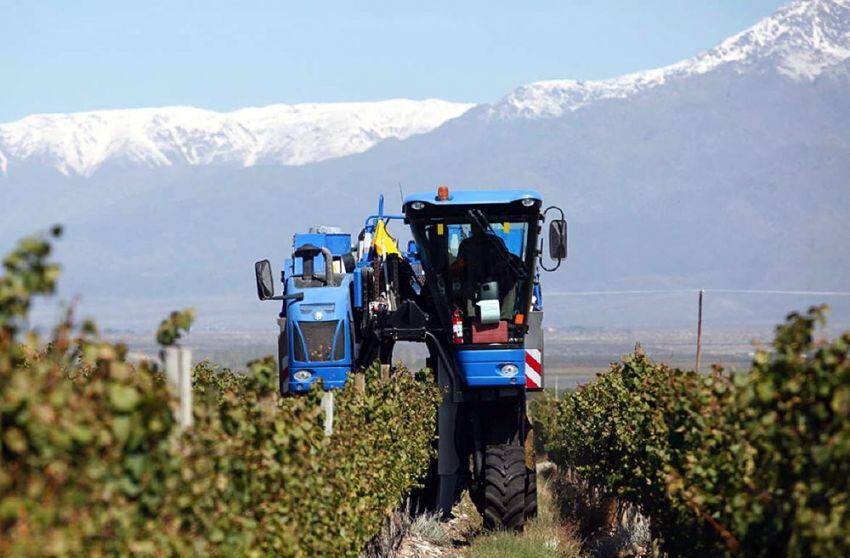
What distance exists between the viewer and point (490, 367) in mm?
17344

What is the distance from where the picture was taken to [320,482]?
32.2ft

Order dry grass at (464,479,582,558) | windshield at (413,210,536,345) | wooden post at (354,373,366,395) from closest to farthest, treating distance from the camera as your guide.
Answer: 1. wooden post at (354,373,366,395)
2. dry grass at (464,479,582,558)
3. windshield at (413,210,536,345)

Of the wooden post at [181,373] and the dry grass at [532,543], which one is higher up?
the wooden post at [181,373]

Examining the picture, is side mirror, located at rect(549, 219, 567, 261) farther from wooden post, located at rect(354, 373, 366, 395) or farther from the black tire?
the black tire

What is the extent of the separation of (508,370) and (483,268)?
114 centimetres

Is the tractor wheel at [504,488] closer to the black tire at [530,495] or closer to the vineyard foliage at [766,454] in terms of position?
the black tire at [530,495]

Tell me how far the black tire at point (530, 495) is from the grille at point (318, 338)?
3.43 metres

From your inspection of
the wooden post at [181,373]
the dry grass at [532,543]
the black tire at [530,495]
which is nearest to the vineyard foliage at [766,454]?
the dry grass at [532,543]

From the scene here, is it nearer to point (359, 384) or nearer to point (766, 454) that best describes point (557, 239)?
point (359, 384)

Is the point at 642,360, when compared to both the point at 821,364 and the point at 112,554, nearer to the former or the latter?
the point at 821,364

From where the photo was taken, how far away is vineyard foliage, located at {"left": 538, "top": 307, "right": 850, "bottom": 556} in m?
7.09

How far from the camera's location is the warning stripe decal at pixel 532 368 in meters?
18.2

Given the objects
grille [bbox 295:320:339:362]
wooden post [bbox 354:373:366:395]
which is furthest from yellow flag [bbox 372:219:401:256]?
wooden post [bbox 354:373:366:395]

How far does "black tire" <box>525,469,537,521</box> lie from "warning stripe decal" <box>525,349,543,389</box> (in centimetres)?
103
